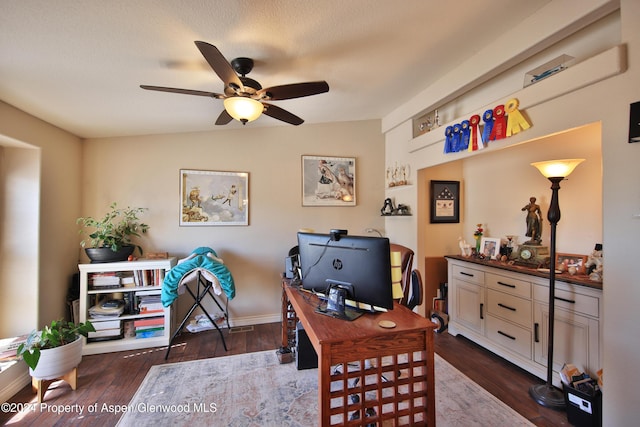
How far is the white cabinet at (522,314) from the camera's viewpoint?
1.92 metres

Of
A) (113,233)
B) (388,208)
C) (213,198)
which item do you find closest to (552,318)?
(388,208)

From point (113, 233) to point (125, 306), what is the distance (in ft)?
2.61

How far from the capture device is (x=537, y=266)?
7.93ft

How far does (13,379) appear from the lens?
6.93ft

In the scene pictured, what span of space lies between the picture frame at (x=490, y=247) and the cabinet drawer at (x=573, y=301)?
26.5 inches

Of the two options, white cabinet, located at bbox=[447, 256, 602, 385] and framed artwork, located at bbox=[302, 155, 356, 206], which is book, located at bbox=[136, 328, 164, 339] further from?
white cabinet, located at bbox=[447, 256, 602, 385]

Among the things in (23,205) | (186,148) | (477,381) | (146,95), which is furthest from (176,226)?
(477,381)

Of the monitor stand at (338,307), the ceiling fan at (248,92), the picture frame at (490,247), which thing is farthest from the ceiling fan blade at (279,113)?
the picture frame at (490,247)

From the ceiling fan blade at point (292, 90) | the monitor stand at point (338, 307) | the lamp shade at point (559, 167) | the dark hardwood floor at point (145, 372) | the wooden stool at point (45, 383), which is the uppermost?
the ceiling fan blade at point (292, 90)

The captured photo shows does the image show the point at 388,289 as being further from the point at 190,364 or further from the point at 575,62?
the point at 190,364

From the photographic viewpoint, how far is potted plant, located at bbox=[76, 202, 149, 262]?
2.79m

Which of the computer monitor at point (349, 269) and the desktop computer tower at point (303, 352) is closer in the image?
the computer monitor at point (349, 269)

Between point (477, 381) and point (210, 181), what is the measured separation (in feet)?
11.3

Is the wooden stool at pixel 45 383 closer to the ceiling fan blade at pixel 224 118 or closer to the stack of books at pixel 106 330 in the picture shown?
the stack of books at pixel 106 330
